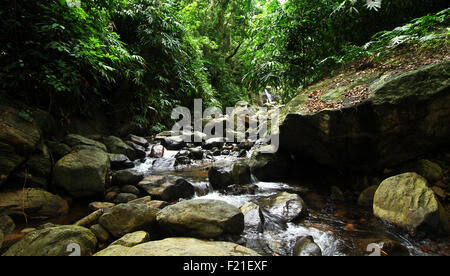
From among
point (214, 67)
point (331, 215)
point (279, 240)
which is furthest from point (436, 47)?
point (214, 67)

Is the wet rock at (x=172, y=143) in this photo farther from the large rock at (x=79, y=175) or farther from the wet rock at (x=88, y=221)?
the wet rock at (x=88, y=221)

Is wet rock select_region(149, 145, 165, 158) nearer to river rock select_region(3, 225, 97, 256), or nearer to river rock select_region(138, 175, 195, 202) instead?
river rock select_region(138, 175, 195, 202)

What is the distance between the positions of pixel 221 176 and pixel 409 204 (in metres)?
2.65

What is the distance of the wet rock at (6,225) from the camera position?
1932mm

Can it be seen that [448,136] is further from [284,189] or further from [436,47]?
[284,189]

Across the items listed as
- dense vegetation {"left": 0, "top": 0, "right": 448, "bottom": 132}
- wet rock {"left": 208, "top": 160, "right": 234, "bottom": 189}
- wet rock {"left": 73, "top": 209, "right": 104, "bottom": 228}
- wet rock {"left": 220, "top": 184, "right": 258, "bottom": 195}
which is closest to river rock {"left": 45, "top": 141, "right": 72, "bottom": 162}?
dense vegetation {"left": 0, "top": 0, "right": 448, "bottom": 132}

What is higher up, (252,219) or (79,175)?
(79,175)

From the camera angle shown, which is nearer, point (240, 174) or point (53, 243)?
point (53, 243)

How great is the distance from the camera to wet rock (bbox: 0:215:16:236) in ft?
6.34

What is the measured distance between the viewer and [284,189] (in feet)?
11.7

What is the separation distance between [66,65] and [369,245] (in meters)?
4.73

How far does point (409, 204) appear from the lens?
1961 millimetres

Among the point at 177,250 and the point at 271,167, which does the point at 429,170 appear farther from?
the point at 177,250

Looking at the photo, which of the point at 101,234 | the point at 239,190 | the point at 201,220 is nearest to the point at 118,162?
the point at 101,234
